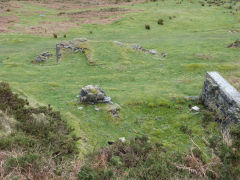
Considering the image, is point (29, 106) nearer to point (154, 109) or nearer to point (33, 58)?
point (154, 109)

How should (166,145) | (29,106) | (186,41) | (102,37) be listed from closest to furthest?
1. (166,145)
2. (29,106)
3. (186,41)
4. (102,37)

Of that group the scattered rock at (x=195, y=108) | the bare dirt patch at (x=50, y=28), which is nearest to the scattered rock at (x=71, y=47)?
the scattered rock at (x=195, y=108)

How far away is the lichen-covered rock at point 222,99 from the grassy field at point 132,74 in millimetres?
1164

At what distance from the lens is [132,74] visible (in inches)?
817

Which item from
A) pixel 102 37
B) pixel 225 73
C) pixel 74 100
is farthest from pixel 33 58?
pixel 225 73

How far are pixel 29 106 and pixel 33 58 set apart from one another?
17.2 meters

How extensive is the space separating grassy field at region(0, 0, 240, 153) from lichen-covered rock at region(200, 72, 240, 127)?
3.82 ft

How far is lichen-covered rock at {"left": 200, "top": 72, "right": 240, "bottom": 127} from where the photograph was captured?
11.0m

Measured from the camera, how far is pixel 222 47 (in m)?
27.6

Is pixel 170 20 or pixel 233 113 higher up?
pixel 170 20

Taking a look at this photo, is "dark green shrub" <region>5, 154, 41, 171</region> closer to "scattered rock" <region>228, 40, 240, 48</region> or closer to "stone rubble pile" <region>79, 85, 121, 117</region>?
"stone rubble pile" <region>79, 85, 121, 117</region>

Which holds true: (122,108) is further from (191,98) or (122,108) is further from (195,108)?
(191,98)

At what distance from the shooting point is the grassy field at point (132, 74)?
1230 cm

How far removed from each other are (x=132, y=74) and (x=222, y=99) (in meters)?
9.70
